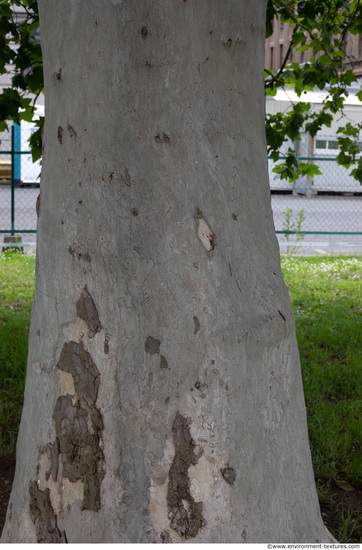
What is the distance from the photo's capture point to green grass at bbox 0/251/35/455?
3.71 m

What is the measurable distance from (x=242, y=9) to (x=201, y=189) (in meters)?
0.60

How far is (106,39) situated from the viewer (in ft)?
5.67

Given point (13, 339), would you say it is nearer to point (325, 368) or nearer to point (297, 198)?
point (325, 368)

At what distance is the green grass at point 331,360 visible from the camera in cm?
331

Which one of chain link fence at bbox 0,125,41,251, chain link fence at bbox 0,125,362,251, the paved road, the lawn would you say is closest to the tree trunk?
the lawn

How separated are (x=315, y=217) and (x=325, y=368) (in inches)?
451

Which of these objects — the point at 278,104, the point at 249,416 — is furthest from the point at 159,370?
the point at 278,104

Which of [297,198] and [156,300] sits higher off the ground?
[297,198]

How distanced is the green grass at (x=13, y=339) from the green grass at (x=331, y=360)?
5.89 ft

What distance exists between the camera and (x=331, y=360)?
483 centimetres

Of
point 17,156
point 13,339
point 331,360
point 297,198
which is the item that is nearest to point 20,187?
point 17,156

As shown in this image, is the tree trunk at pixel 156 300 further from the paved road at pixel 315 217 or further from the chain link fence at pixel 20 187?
the chain link fence at pixel 20 187

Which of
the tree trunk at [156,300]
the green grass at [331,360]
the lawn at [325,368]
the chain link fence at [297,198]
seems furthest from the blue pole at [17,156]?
the tree trunk at [156,300]

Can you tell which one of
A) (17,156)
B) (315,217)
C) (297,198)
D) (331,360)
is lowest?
(331,360)
